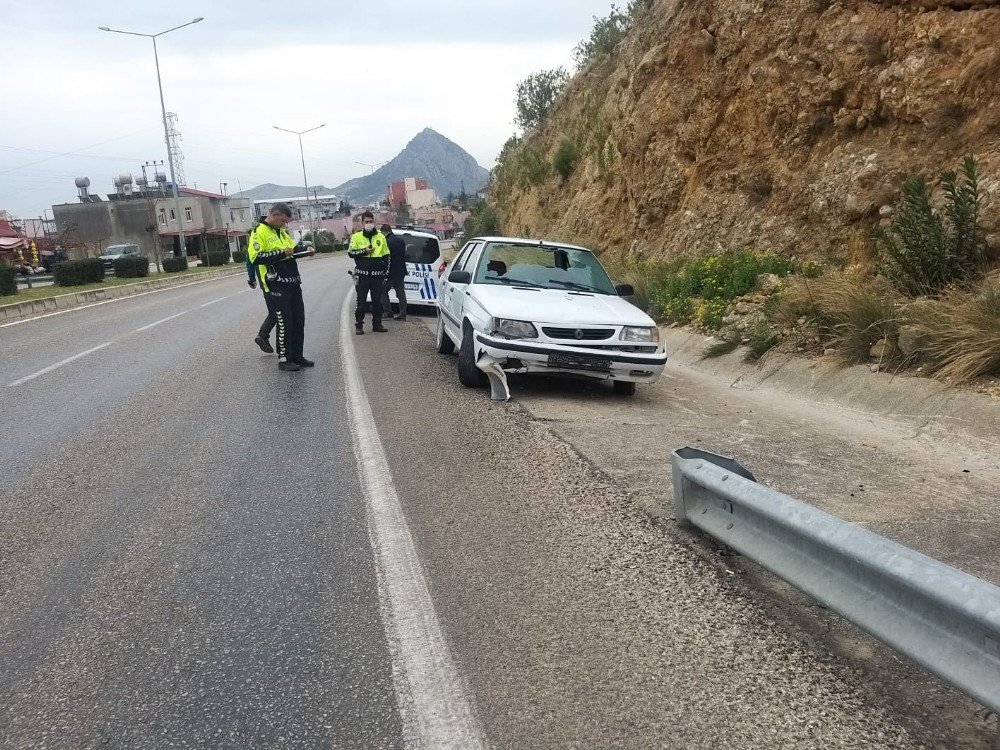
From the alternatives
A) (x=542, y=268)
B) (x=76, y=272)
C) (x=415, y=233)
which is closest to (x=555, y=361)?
(x=542, y=268)

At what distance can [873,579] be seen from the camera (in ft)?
9.12

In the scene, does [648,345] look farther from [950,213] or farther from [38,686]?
[38,686]

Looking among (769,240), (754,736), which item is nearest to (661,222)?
(769,240)

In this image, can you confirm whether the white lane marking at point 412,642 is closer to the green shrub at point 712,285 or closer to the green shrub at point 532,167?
the green shrub at point 712,285

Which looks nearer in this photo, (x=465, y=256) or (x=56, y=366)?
(x=465, y=256)

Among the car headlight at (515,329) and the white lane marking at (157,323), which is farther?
the white lane marking at (157,323)

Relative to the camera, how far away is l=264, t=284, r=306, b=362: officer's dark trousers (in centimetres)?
970

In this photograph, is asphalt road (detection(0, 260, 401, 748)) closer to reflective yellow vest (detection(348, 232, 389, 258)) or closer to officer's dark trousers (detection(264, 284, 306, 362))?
officer's dark trousers (detection(264, 284, 306, 362))

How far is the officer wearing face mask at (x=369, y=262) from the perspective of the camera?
1327 cm

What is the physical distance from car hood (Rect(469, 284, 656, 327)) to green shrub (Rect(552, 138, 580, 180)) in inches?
720

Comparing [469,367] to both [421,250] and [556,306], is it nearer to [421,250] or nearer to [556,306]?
[556,306]

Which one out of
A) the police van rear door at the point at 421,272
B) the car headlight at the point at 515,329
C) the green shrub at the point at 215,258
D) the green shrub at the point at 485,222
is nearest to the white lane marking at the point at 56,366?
the car headlight at the point at 515,329

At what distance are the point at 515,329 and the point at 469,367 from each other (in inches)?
30.8

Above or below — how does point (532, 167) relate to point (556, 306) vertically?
above
